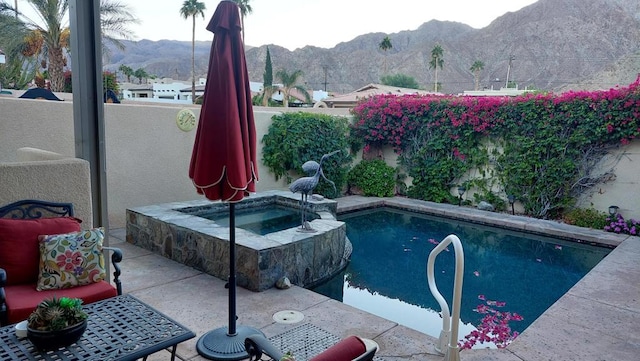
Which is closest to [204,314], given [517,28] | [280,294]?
[280,294]

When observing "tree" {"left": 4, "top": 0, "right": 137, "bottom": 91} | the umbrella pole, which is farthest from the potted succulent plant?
"tree" {"left": 4, "top": 0, "right": 137, "bottom": 91}

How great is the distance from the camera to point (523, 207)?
9141 mm

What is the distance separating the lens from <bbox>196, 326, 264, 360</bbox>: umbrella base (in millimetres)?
2998

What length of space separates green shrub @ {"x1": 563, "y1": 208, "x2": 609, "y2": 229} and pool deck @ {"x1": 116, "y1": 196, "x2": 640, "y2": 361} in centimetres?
268

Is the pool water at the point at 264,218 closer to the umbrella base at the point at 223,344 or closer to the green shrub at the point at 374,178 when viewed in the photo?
the umbrella base at the point at 223,344

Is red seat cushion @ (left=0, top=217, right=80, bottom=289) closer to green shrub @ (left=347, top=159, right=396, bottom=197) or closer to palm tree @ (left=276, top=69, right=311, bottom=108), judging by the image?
green shrub @ (left=347, top=159, right=396, bottom=197)

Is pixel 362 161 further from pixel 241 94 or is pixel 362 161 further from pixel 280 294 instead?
pixel 241 94

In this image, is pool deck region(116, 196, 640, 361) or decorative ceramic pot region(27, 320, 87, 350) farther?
pool deck region(116, 196, 640, 361)

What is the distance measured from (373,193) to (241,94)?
8.06 m

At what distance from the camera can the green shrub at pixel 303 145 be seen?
941 cm

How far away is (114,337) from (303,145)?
7593mm

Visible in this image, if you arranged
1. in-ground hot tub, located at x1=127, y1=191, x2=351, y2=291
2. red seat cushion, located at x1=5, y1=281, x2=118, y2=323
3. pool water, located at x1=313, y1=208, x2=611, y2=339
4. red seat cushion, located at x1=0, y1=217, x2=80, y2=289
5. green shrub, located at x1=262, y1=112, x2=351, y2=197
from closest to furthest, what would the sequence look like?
red seat cushion, located at x1=5, y1=281, x2=118, y2=323, red seat cushion, located at x1=0, y1=217, x2=80, y2=289, in-ground hot tub, located at x1=127, y1=191, x2=351, y2=291, pool water, located at x1=313, y1=208, x2=611, y2=339, green shrub, located at x1=262, y1=112, x2=351, y2=197

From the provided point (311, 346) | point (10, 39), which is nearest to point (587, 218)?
point (311, 346)

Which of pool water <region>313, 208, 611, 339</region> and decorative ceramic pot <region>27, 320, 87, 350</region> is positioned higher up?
decorative ceramic pot <region>27, 320, 87, 350</region>
